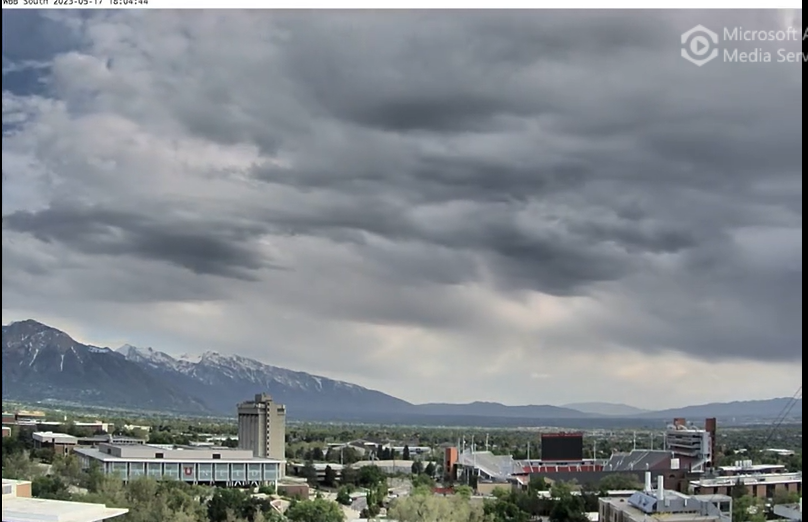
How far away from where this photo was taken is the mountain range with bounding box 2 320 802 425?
785 inches

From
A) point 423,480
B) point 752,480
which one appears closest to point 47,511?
A: point 423,480

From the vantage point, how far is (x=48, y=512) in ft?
12.8

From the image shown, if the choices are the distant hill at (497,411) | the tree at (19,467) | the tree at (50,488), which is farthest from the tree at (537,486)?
the distant hill at (497,411)

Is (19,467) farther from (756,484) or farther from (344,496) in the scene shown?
(756,484)

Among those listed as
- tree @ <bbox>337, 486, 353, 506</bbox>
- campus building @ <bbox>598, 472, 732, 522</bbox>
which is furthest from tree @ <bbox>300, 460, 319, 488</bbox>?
campus building @ <bbox>598, 472, 732, 522</bbox>

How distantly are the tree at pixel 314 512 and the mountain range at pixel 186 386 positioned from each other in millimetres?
11707

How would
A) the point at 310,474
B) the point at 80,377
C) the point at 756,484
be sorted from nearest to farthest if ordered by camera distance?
the point at 756,484 < the point at 310,474 < the point at 80,377

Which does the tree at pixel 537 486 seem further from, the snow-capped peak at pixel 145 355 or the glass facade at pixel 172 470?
the snow-capped peak at pixel 145 355

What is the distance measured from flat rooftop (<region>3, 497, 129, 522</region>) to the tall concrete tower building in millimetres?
7266

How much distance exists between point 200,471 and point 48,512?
678 centimetres

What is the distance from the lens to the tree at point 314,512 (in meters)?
6.85

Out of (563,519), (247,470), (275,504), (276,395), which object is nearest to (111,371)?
(276,395)

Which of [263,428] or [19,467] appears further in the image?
[263,428]

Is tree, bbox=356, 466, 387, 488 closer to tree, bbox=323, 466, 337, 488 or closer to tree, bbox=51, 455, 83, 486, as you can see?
tree, bbox=323, 466, 337, 488
